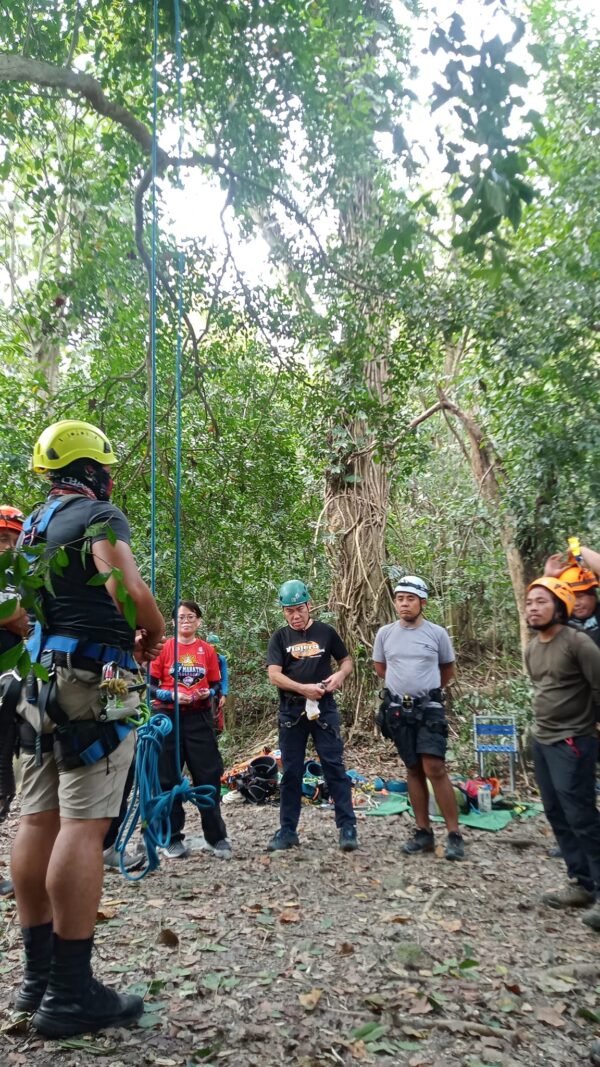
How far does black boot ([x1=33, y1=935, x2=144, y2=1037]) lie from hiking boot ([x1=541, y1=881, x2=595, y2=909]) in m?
2.81

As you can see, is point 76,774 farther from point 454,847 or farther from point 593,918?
point 454,847

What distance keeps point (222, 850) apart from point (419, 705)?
1.68 meters

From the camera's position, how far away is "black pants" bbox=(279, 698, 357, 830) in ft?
17.2

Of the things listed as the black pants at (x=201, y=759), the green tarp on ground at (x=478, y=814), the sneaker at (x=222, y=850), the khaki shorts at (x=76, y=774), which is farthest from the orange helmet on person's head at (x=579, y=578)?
the khaki shorts at (x=76, y=774)

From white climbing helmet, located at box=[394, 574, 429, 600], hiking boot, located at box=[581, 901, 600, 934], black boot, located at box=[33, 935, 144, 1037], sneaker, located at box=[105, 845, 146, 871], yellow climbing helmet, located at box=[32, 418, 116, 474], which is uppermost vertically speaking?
yellow climbing helmet, located at box=[32, 418, 116, 474]

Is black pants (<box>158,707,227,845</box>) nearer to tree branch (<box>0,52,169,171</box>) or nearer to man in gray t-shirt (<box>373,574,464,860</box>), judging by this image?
man in gray t-shirt (<box>373,574,464,860</box>)

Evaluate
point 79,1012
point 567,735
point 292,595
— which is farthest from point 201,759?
point 79,1012

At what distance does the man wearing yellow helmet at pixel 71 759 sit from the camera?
2361mm

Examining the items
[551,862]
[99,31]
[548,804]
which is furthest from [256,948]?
[99,31]

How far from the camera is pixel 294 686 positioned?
17.2 feet

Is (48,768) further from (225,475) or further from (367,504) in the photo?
(367,504)

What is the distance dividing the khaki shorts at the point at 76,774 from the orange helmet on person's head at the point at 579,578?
3550 millimetres

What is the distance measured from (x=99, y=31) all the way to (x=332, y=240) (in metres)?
2.31

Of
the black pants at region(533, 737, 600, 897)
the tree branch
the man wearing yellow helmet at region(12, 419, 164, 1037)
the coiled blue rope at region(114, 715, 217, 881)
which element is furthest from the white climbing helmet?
the tree branch
